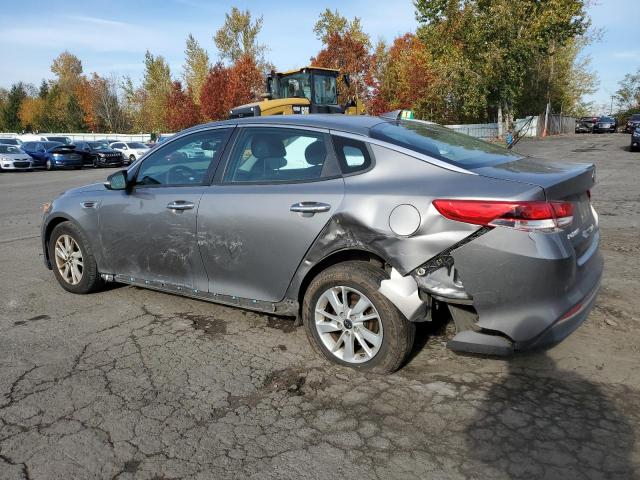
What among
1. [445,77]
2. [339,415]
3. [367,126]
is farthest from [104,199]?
[445,77]

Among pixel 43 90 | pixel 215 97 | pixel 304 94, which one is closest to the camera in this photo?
pixel 304 94

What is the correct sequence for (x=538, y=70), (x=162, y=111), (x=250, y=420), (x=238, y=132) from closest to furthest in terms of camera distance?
(x=250, y=420), (x=238, y=132), (x=538, y=70), (x=162, y=111)

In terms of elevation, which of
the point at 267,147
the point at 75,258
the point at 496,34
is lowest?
the point at 75,258

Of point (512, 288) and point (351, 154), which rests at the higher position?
point (351, 154)

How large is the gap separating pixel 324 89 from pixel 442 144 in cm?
1310

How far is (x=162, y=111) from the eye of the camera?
55.2 m

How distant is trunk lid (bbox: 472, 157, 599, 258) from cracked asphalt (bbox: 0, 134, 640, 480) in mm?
859

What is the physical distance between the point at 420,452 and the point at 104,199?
11.7ft

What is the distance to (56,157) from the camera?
28609mm

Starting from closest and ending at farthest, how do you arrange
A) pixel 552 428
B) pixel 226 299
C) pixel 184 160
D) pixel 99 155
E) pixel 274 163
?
pixel 552 428 → pixel 274 163 → pixel 226 299 → pixel 184 160 → pixel 99 155

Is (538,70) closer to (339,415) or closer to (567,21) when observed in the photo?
(567,21)

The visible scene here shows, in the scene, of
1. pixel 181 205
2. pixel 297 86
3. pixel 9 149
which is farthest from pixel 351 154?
pixel 9 149

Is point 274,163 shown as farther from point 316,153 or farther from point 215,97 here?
point 215,97

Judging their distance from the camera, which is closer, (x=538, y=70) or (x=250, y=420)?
(x=250, y=420)
